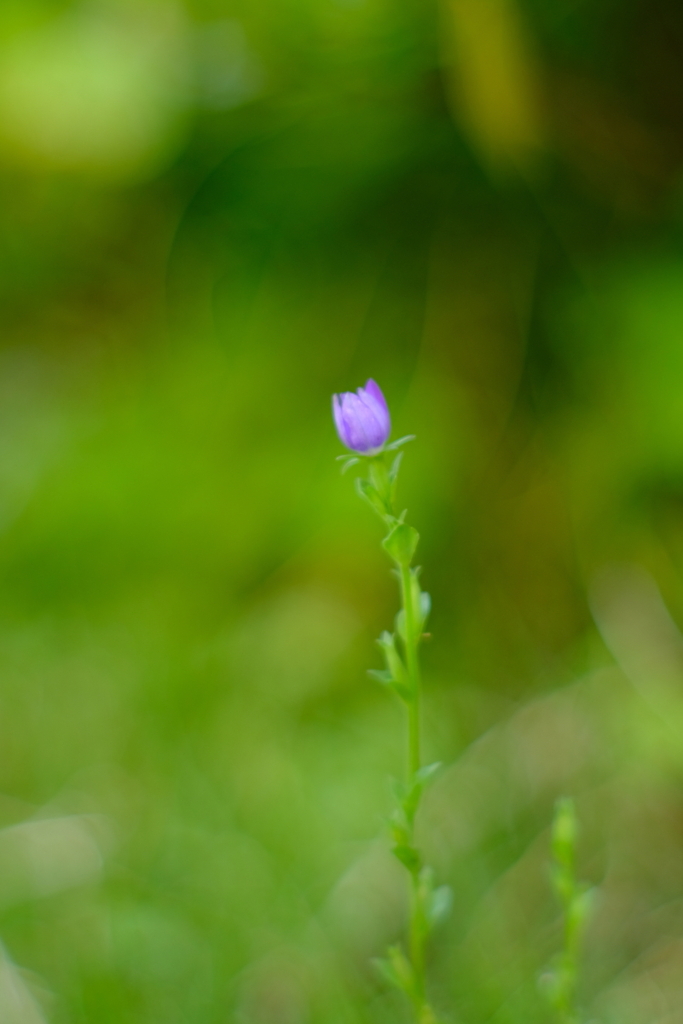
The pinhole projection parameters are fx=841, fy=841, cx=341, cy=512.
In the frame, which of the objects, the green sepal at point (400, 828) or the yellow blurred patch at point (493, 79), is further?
the yellow blurred patch at point (493, 79)

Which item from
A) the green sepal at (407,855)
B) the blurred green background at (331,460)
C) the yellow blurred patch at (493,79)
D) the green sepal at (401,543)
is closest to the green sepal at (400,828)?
the green sepal at (407,855)

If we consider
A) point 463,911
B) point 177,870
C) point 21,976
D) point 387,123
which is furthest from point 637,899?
point 387,123

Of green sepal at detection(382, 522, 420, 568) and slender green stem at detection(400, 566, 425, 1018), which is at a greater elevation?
green sepal at detection(382, 522, 420, 568)

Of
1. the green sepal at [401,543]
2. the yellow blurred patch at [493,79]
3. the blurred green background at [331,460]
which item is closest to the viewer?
the green sepal at [401,543]

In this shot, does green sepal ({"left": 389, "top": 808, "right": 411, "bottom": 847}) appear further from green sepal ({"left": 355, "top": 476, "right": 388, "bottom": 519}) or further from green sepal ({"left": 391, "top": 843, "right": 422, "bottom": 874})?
green sepal ({"left": 355, "top": 476, "right": 388, "bottom": 519})

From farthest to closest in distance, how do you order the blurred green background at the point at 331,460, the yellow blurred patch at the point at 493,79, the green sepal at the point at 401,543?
1. the yellow blurred patch at the point at 493,79
2. the blurred green background at the point at 331,460
3. the green sepal at the point at 401,543

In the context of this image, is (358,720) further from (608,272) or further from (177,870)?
(608,272)

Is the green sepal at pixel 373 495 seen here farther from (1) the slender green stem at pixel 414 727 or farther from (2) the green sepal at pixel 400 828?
(2) the green sepal at pixel 400 828

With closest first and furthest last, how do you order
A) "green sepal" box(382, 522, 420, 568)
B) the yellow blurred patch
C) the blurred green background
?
"green sepal" box(382, 522, 420, 568) < the blurred green background < the yellow blurred patch

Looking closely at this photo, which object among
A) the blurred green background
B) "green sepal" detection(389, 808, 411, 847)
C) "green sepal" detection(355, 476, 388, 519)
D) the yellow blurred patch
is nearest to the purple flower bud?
"green sepal" detection(355, 476, 388, 519)
